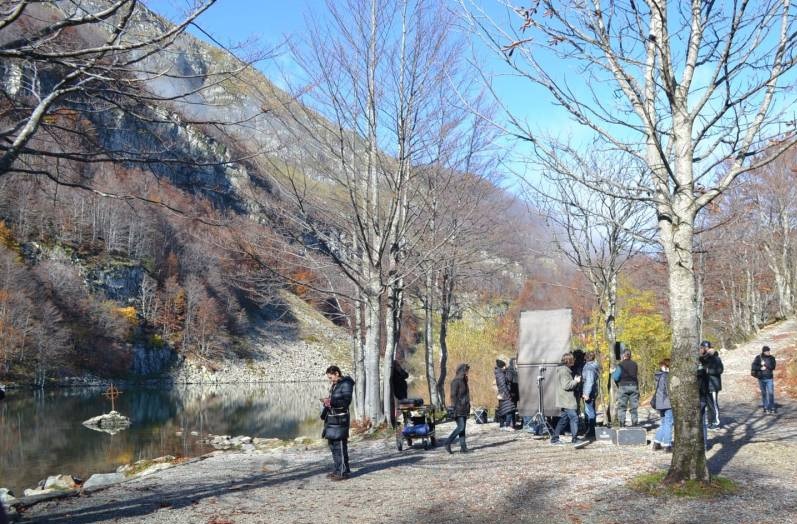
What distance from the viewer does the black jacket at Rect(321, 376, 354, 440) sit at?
9836 mm

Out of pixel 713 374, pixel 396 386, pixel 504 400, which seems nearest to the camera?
pixel 713 374

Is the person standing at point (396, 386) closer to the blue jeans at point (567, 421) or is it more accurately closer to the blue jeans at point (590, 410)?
the blue jeans at point (567, 421)

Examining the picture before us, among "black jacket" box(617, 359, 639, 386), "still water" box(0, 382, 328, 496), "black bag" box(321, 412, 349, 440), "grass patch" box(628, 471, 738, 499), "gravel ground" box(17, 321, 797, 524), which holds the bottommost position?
"still water" box(0, 382, 328, 496)

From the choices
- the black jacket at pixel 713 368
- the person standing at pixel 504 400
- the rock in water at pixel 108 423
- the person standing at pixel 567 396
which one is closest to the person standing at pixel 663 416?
the person standing at pixel 567 396

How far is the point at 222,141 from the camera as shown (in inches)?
367

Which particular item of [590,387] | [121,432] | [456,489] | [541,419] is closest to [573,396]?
[590,387]

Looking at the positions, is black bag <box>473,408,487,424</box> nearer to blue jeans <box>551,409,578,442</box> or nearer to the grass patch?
blue jeans <box>551,409,578,442</box>

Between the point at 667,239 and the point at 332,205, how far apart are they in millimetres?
10536

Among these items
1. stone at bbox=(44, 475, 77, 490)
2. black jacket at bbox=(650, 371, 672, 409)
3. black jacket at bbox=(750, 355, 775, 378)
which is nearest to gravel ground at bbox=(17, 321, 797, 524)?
black jacket at bbox=(650, 371, 672, 409)

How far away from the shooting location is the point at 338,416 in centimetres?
982

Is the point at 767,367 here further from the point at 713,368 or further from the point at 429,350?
the point at 429,350

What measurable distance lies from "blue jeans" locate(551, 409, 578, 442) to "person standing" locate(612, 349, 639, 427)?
210 centimetres

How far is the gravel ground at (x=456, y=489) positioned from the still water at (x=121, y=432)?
10168 millimetres

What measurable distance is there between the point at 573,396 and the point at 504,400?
3.13 m
